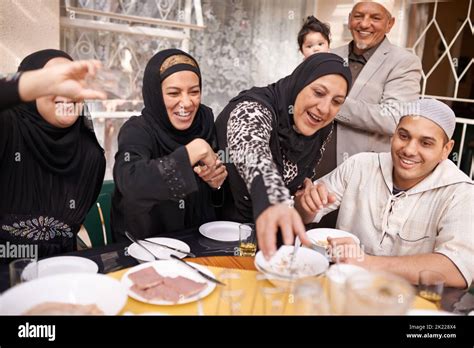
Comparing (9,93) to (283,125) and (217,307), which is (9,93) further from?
(283,125)

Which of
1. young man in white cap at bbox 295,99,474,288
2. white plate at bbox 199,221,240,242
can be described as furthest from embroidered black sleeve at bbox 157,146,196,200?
young man in white cap at bbox 295,99,474,288

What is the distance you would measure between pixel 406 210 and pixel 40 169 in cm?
156

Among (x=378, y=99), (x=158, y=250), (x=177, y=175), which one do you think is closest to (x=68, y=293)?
(x=158, y=250)

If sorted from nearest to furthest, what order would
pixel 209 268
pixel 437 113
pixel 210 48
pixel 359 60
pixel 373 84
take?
pixel 209 268, pixel 437 113, pixel 373 84, pixel 359 60, pixel 210 48

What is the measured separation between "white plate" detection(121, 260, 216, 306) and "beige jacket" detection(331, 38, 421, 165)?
1600 millimetres

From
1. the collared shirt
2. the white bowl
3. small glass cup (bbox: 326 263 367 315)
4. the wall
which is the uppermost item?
the wall

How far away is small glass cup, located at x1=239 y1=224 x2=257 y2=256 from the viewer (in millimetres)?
1595

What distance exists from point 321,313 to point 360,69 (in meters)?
2.05

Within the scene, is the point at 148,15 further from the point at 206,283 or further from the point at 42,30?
the point at 206,283

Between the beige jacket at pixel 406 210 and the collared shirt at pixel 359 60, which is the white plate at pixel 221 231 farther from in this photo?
the collared shirt at pixel 359 60

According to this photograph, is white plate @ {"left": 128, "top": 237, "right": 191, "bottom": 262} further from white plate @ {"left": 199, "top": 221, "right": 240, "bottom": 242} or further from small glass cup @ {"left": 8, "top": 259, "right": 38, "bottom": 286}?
small glass cup @ {"left": 8, "top": 259, "right": 38, "bottom": 286}

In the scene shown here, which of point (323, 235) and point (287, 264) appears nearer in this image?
point (287, 264)

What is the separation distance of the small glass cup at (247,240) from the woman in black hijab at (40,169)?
2.51 ft

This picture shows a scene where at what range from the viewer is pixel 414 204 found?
73.0 inches
